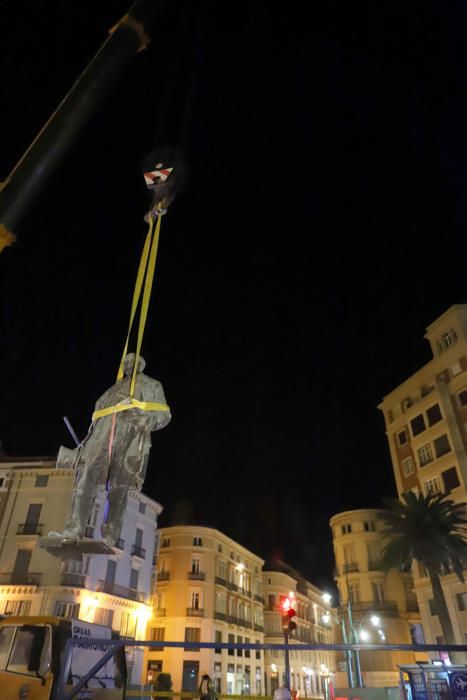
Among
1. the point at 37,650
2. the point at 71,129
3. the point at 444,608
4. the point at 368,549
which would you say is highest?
the point at 368,549

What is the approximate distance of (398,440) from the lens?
148ft

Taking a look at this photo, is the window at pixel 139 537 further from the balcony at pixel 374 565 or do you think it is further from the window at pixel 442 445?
the window at pixel 442 445

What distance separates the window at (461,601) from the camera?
33.0 m

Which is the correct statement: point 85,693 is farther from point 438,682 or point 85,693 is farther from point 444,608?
point 444,608

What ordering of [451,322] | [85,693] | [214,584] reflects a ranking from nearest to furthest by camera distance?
[85,693]
[451,322]
[214,584]

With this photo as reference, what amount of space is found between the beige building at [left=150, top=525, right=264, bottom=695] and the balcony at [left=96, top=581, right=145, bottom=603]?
341 inches

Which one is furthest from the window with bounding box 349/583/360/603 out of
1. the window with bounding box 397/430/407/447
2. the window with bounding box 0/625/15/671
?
the window with bounding box 0/625/15/671

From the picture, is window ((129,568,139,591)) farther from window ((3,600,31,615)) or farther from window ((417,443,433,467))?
window ((417,443,433,467))

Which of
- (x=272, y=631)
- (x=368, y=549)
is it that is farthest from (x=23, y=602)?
(x=272, y=631)

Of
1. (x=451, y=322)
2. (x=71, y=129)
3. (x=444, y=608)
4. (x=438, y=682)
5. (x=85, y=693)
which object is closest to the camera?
(x=85, y=693)

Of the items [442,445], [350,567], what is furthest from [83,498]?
[350,567]

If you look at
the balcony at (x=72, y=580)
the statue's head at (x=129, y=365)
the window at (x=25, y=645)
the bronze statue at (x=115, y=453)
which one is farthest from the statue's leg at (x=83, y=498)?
the balcony at (x=72, y=580)

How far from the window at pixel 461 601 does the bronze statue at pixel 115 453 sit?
34379 millimetres

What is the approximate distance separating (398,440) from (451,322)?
477 inches
